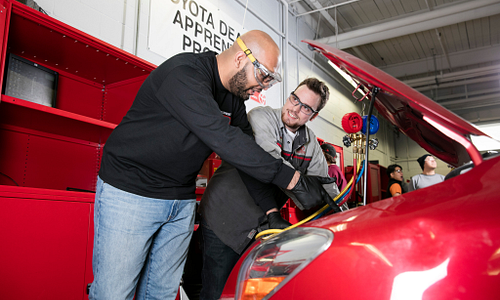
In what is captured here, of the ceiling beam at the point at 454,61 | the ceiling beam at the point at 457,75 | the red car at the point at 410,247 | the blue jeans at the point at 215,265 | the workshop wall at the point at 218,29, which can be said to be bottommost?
the blue jeans at the point at 215,265

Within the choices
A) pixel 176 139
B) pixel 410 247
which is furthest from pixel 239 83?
pixel 410 247

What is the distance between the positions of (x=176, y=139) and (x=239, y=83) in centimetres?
35

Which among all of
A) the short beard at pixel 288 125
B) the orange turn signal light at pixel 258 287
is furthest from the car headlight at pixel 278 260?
the short beard at pixel 288 125

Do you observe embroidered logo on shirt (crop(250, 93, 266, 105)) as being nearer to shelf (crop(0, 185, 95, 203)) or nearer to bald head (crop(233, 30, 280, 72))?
shelf (crop(0, 185, 95, 203))

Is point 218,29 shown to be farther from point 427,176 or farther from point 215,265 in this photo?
point 215,265

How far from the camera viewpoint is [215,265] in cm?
148

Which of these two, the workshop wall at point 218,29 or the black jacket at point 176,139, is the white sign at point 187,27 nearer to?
the workshop wall at point 218,29

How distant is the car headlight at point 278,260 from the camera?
0.63 m

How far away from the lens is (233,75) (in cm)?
131

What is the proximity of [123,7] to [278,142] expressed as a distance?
2.31 m

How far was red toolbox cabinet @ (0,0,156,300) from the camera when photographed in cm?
160

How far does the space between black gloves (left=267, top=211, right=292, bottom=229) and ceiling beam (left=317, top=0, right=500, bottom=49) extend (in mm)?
6064

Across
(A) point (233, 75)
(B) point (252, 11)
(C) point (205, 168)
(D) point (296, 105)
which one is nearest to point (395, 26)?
(B) point (252, 11)

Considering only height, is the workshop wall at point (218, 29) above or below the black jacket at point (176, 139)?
above
